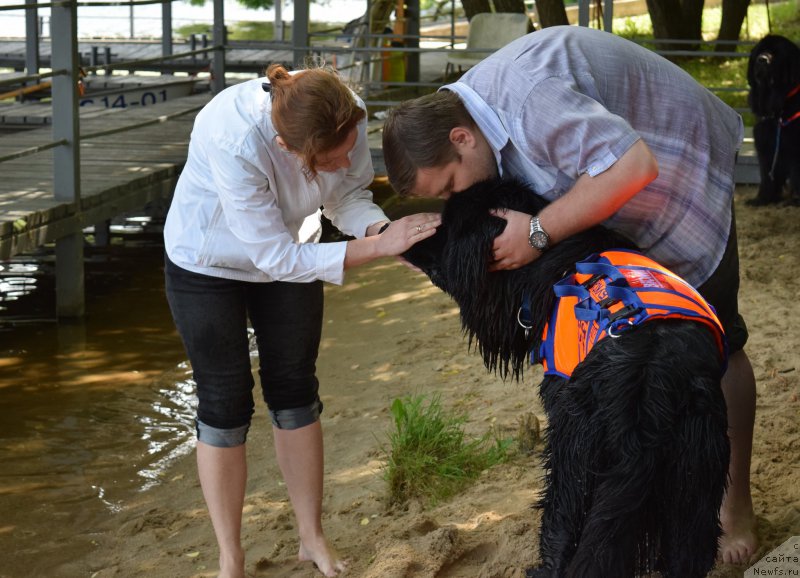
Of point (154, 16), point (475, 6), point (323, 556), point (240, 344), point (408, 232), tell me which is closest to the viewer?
point (408, 232)

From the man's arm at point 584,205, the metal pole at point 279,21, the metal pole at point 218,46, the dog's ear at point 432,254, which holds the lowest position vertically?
the dog's ear at point 432,254

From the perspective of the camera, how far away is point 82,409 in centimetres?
518

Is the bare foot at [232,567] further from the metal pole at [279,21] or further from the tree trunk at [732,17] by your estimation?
the metal pole at [279,21]

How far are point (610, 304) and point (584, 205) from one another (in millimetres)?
268

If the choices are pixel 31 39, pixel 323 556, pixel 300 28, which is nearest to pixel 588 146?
pixel 323 556

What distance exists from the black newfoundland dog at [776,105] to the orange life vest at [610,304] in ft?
17.1

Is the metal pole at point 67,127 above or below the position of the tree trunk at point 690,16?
below

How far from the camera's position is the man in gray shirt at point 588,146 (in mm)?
2221

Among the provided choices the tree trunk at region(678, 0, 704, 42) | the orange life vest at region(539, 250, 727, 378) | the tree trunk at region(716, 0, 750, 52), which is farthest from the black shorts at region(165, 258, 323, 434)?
the tree trunk at region(716, 0, 750, 52)

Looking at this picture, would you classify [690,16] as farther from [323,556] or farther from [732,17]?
[323,556]

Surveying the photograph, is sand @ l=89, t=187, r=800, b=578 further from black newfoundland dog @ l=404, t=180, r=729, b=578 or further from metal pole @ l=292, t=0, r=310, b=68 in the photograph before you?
metal pole @ l=292, t=0, r=310, b=68

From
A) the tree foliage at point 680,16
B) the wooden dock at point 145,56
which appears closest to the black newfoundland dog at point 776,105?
the tree foliage at point 680,16

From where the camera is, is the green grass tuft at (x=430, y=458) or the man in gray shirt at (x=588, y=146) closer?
the man in gray shirt at (x=588, y=146)

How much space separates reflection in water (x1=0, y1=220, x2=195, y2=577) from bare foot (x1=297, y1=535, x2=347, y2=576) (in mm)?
1034
